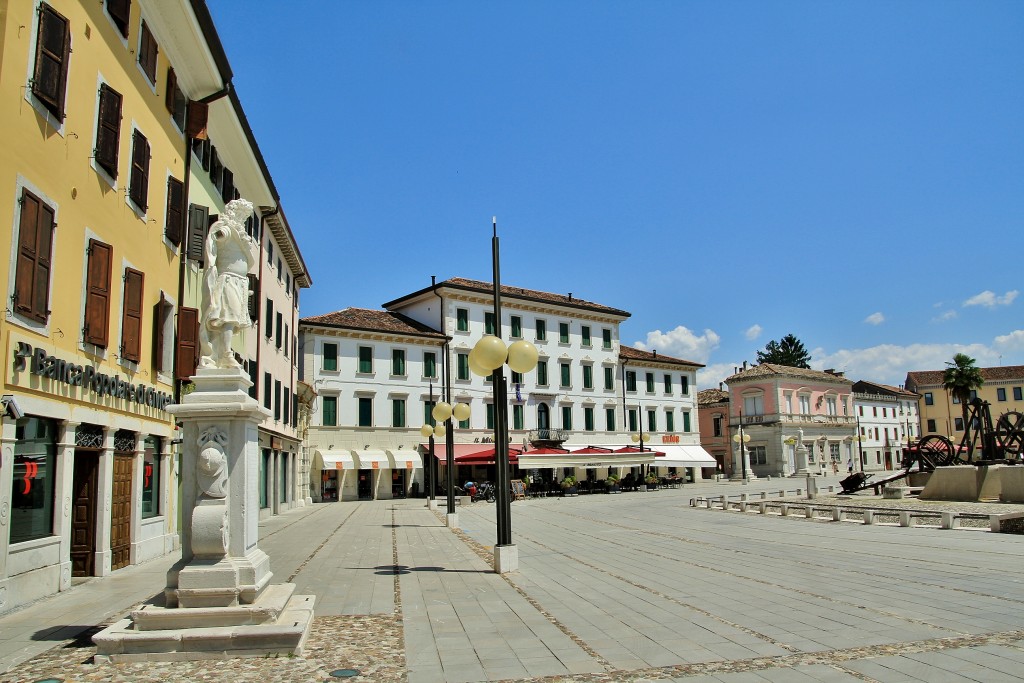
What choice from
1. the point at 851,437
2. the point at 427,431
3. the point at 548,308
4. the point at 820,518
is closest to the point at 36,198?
the point at 427,431

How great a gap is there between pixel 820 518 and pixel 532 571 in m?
13.9

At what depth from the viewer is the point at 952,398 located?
9194 centimetres

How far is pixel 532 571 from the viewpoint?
41.1ft

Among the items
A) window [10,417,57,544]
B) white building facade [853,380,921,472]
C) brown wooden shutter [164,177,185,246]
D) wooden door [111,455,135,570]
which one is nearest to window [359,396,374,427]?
brown wooden shutter [164,177,185,246]

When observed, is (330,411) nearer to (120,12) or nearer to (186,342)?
(186,342)

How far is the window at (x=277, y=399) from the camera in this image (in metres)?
29.9

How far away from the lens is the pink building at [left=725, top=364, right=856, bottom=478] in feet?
229

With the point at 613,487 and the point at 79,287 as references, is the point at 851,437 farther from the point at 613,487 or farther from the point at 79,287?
the point at 79,287

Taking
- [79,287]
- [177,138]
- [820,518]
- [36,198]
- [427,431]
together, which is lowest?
[820,518]

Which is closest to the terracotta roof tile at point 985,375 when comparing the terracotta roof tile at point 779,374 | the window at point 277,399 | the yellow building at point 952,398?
the yellow building at point 952,398

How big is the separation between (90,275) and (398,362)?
32.6 m

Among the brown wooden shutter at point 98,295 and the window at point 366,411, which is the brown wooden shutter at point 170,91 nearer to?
the brown wooden shutter at point 98,295

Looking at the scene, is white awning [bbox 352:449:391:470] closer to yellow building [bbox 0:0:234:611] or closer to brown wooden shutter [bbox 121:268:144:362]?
yellow building [bbox 0:0:234:611]

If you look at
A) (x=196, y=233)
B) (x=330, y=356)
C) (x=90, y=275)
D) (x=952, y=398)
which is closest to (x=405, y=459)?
(x=330, y=356)
